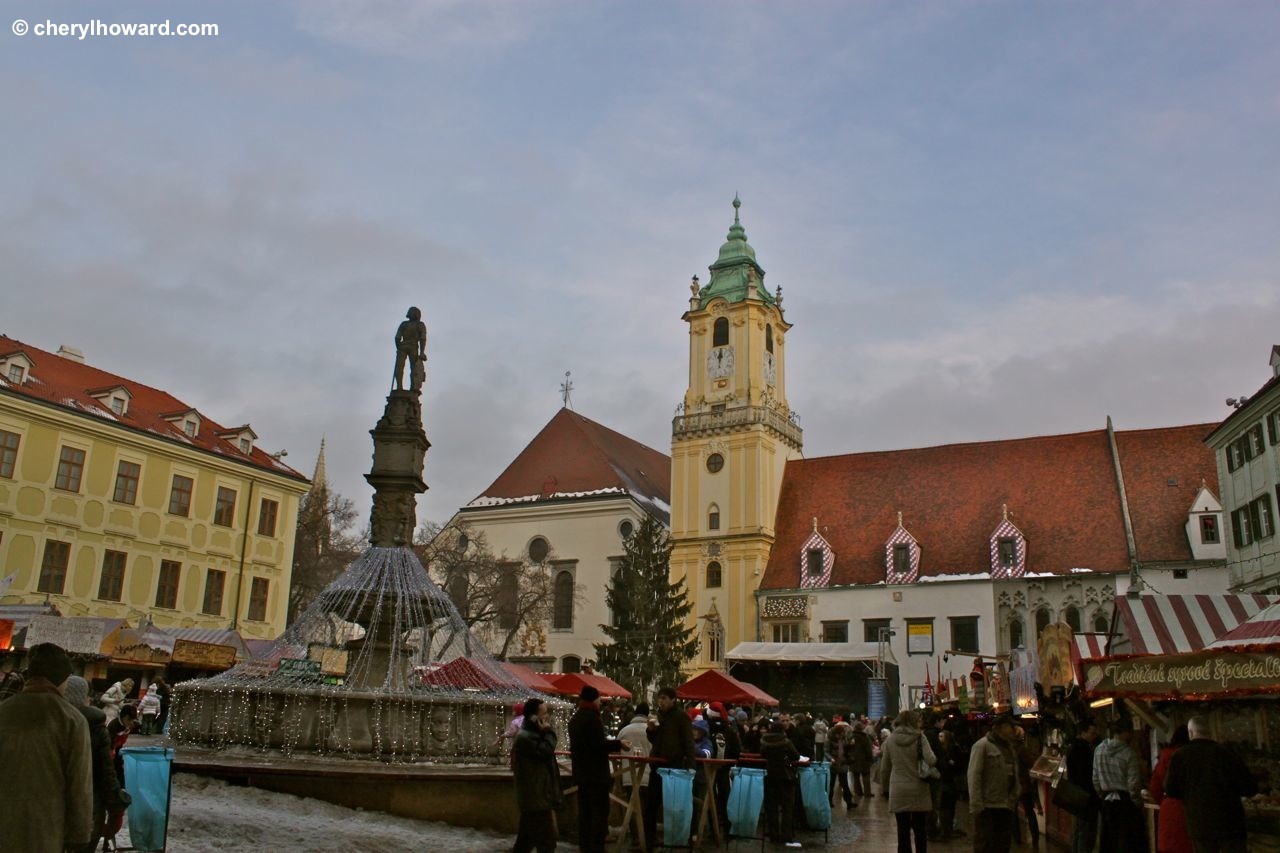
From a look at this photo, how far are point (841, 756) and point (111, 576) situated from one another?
22913mm

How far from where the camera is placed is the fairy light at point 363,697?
13.0 m

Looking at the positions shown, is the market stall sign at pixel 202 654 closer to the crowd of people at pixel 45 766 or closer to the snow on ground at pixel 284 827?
the snow on ground at pixel 284 827

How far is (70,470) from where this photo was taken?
1291 inches

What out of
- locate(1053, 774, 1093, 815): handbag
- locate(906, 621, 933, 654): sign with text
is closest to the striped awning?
locate(1053, 774, 1093, 815): handbag

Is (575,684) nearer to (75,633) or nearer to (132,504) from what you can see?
(75,633)

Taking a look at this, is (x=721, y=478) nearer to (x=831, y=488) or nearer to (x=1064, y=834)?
(x=831, y=488)

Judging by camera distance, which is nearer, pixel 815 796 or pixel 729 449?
pixel 815 796

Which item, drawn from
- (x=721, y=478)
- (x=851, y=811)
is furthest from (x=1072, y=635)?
(x=721, y=478)

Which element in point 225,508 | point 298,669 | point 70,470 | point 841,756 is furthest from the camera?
point 225,508

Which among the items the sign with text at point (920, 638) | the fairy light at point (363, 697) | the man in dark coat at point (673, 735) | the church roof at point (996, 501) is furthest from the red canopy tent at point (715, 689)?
the church roof at point (996, 501)

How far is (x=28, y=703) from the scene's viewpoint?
5121mm

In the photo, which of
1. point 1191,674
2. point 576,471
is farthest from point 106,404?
point 1191,674

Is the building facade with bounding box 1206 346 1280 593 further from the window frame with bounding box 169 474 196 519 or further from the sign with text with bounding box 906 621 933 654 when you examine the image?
the window frame with bounding box 169 474 196 519

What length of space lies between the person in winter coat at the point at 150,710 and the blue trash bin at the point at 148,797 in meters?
15.4
